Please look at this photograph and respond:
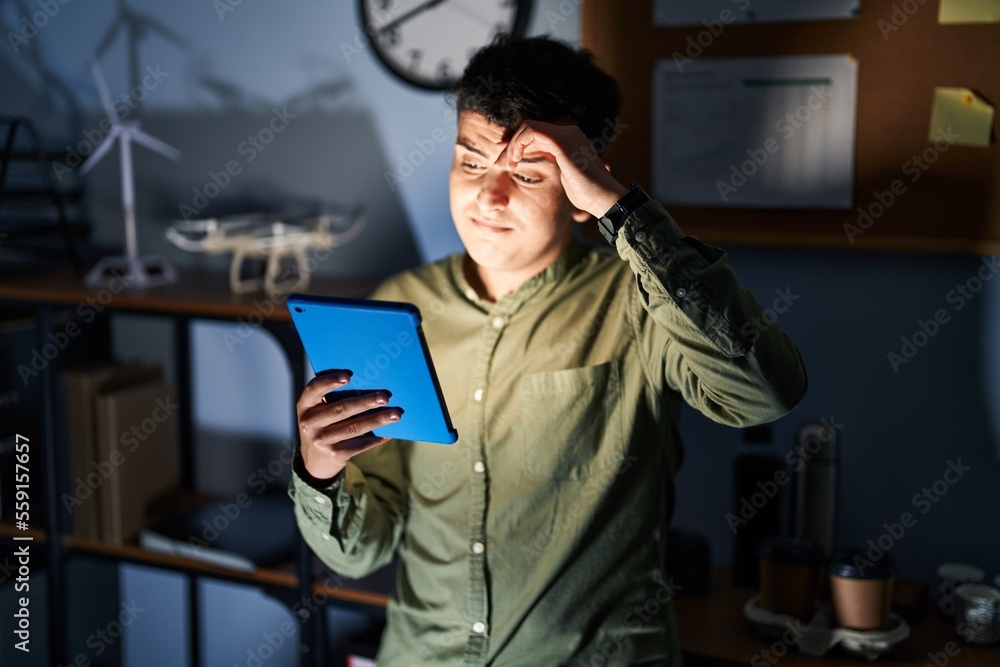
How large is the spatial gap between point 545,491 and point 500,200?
45cm

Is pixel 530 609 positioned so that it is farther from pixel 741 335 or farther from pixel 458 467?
pixel 741 335

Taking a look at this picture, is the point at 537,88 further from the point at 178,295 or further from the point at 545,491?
the point at 178,295

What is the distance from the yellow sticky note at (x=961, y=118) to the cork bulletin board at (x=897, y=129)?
11 mm

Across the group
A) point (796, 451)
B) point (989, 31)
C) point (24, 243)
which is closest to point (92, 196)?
point (24, 243)

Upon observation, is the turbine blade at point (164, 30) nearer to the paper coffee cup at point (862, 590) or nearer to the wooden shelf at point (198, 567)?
the wooden shelf at point (198, 567)

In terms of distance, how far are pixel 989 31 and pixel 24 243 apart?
2247 millimetres

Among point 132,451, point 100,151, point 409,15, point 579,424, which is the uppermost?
point 409,15
